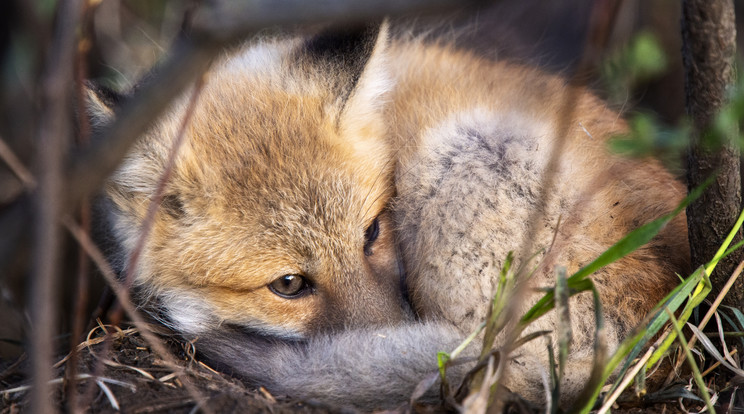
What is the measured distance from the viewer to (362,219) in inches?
88.4

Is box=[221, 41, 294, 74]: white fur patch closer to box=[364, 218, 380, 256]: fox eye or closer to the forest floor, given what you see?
box=[364, 218, 380, 256]: fox eye

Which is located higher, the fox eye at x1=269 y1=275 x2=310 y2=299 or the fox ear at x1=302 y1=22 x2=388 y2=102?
the fox ear at x1=302 y1=22 x2=388 y2=102

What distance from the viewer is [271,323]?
2.23 meters

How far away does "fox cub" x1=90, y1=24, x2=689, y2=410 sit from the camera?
74.4 inches

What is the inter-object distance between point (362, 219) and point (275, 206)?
345 millimetres

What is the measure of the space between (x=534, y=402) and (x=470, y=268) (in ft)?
1.53

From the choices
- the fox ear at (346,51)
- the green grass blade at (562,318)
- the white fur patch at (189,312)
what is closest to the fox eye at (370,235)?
the fox ear at (346,51)

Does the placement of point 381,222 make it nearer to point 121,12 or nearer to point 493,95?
point 493,95

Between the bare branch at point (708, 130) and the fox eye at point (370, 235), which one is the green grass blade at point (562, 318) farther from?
the fox eye at point (370, 235)

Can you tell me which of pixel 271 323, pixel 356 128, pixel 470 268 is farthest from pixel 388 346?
pixel 356 128

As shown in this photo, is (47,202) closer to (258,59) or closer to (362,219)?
(362,219)

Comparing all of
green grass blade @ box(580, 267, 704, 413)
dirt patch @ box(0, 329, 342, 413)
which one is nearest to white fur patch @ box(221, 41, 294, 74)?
dirt patch @ box(0, 329, 342, 413)

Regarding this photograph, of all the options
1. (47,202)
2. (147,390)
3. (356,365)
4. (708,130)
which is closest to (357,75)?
(356,365)

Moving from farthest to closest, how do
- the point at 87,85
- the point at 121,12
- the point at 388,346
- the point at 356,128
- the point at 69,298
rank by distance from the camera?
the point at 121,12 → the point at 69,298 → the point at 356,128 → the point at 87,85 → the point at 388,346
